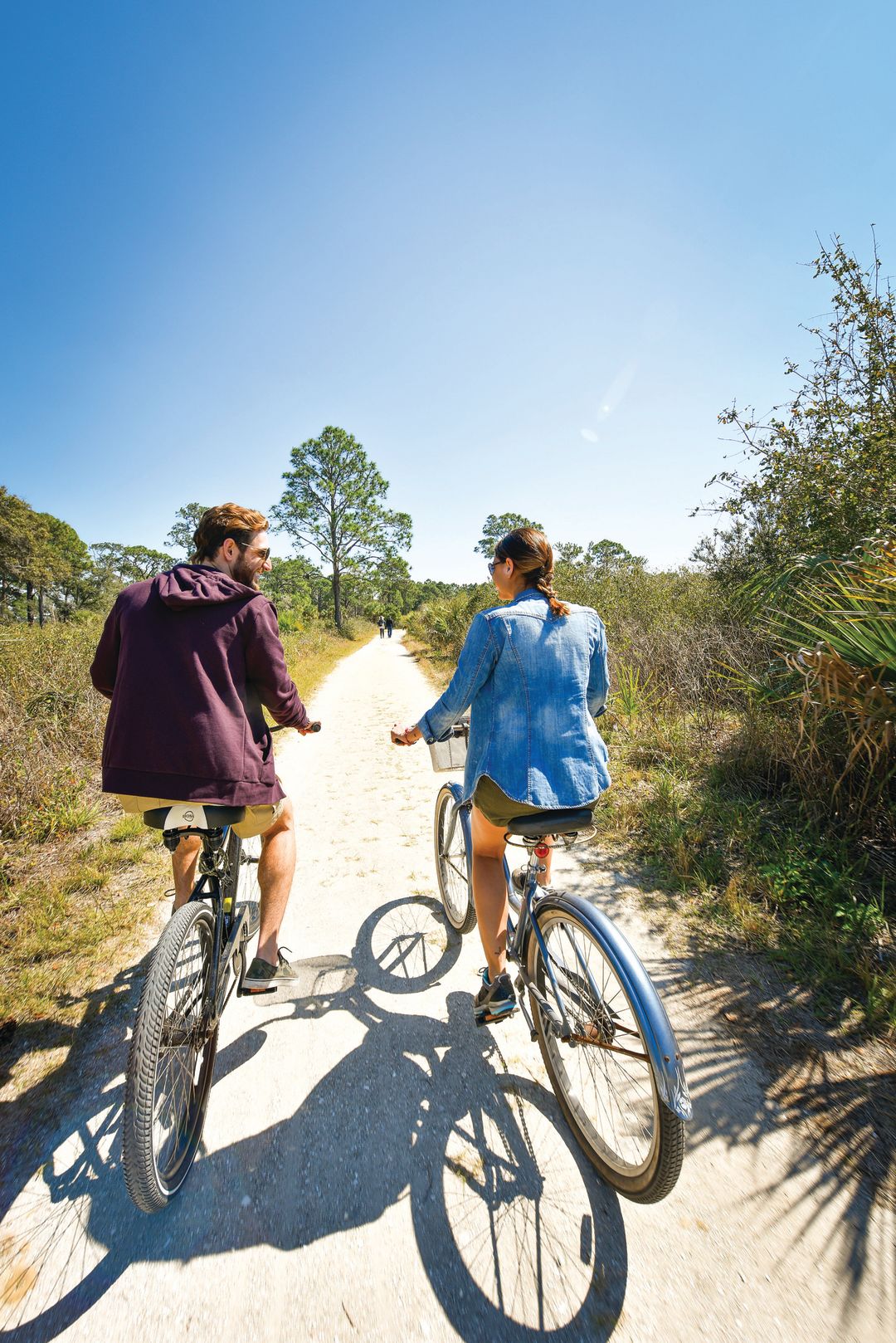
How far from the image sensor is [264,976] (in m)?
2.10

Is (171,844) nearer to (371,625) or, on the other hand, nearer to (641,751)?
(641,751)

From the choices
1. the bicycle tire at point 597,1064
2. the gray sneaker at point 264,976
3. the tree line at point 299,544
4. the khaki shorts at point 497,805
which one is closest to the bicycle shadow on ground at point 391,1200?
the bicycle tire at point 597,1064

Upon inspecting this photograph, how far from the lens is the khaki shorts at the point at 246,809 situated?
172 centimetres

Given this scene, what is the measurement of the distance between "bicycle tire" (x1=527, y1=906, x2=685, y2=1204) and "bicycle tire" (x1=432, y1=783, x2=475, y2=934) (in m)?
0.88

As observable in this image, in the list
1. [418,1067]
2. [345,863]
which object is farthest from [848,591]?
[345,863]

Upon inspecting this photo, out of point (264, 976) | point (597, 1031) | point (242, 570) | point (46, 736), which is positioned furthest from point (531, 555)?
point (46, 736)

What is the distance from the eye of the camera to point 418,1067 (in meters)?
1.97

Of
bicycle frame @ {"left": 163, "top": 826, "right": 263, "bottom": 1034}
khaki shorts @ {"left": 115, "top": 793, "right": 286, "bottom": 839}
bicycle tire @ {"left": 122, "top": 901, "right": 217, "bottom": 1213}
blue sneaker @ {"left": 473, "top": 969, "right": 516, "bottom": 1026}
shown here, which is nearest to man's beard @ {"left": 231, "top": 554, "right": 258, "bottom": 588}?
khaki shorts @ {"left": 115, "top": 793, "right": 286, "bottom": 839}

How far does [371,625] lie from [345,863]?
38520mm

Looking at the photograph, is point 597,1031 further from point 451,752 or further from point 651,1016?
point 451,752

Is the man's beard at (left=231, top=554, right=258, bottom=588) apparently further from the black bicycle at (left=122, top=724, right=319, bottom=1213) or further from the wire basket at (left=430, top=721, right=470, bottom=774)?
the wire basket at (left=430, top=721, right=470, bottom=774)

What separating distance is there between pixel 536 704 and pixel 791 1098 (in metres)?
1.79

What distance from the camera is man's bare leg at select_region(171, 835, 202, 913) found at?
2141 mm

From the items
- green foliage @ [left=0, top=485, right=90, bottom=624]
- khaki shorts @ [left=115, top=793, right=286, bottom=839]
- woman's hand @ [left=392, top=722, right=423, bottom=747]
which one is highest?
green foliage @ [left=0, top=485, right=90, bottom=624]
